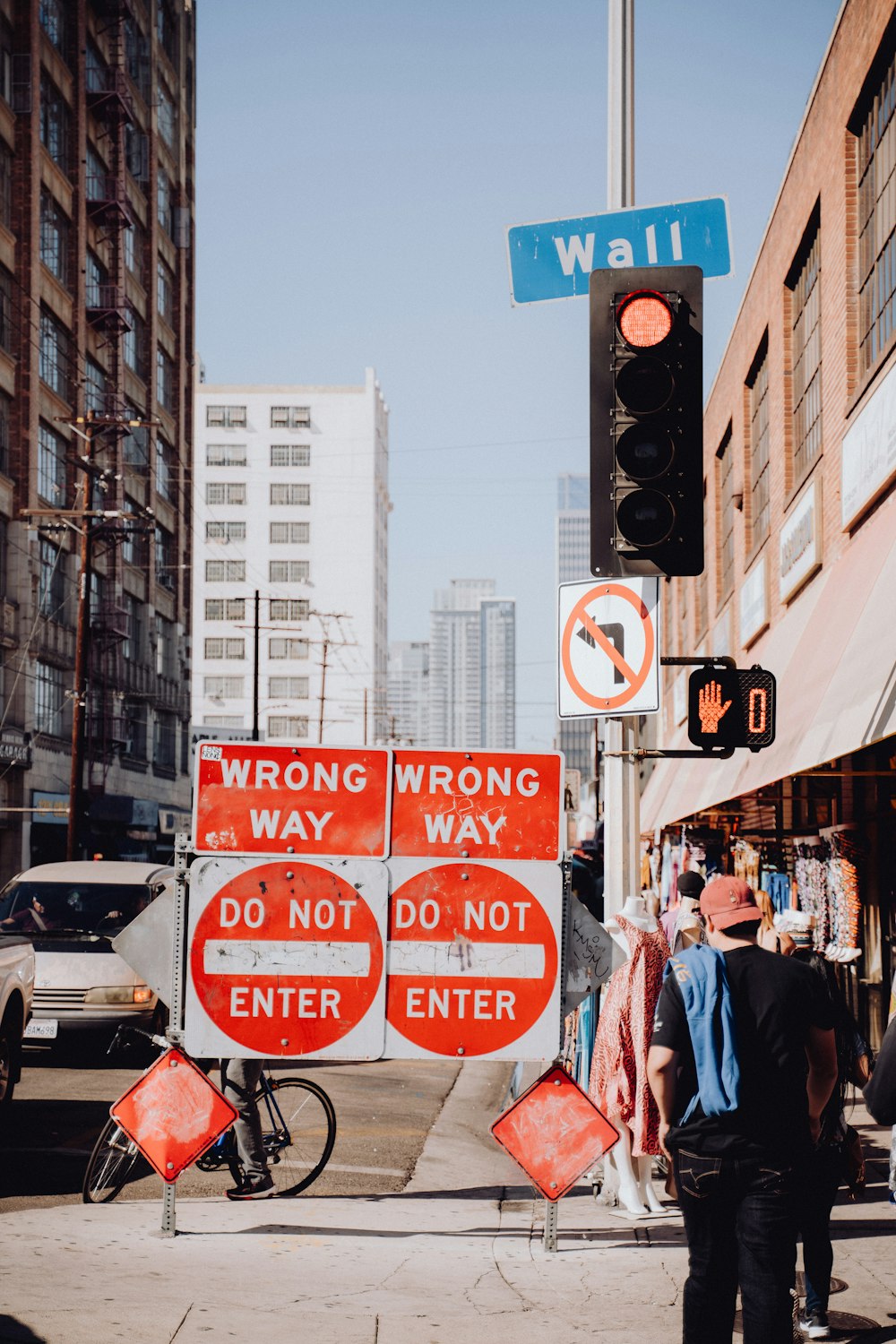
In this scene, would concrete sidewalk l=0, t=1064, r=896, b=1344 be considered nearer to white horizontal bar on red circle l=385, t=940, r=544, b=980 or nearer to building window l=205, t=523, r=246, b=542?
white horizontal bar on red circle l=385, t=940, r=544, b=980

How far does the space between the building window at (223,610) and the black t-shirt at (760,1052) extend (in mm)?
109507

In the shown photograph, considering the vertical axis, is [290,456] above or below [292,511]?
above

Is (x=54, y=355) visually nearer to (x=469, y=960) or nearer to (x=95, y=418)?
(x=95, y=418)

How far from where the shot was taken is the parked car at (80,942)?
15.1m

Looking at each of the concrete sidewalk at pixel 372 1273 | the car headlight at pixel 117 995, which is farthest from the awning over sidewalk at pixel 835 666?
the car headlight at pixel 117 995

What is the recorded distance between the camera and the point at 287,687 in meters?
111

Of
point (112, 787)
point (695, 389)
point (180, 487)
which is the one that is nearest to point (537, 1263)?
point (695, 389)

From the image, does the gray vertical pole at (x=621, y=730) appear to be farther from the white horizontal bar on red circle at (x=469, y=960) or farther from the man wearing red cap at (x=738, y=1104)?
the man wearing red cap at (x=738, y=1104)

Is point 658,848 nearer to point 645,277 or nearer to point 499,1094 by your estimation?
A: point 499,1094

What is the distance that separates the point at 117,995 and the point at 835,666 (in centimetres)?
774

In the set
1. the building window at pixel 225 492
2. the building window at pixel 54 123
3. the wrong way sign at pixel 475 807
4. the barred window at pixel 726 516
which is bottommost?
the wrong way sign at pixel 475 807

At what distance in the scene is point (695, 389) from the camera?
298 inches

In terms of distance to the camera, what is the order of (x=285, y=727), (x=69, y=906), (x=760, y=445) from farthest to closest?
(x=285, y=727), (x=760, y=445), (x=69, y=906)

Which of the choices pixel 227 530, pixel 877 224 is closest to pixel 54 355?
pixel 877 224
